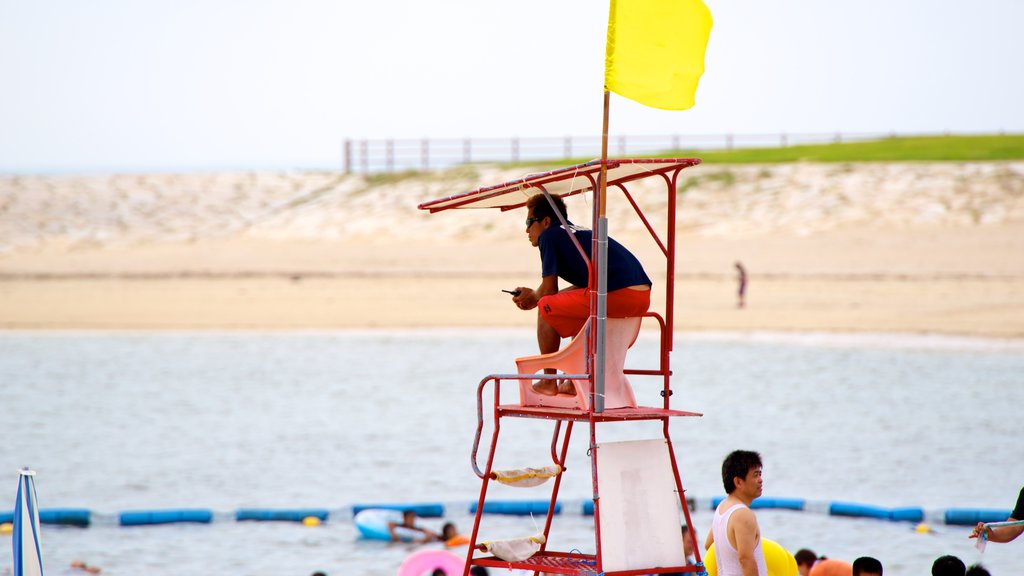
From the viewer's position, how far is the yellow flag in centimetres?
530

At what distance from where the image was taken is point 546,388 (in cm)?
559

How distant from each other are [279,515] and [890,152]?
3610 centimetres

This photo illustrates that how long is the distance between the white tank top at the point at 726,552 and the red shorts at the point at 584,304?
93 cm

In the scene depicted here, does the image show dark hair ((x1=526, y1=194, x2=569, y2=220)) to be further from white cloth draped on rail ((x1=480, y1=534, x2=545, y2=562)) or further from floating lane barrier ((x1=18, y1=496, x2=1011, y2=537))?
floating lane barrier ((x1=18, y1=496, x2=1011, y2=537))

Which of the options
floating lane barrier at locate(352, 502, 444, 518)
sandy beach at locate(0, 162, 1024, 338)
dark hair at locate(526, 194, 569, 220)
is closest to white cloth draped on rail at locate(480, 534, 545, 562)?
dark hair at locate(526, 194, 569, 220)

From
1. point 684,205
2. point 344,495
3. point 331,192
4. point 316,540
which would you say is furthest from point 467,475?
point 331,192

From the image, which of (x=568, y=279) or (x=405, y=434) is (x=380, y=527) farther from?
(x=568, y=279)

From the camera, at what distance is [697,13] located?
539cm

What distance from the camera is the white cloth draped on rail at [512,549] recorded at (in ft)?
18.5

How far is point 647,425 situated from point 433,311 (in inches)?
431

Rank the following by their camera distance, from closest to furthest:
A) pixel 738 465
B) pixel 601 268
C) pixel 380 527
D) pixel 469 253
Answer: pixel 601 268 < pixel 738 465 < pixel 380 527 < pixel 469 253

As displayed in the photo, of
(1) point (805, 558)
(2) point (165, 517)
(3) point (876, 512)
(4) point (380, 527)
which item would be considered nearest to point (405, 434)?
(2) point (165, 517)

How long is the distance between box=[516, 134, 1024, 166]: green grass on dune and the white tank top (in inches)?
1420

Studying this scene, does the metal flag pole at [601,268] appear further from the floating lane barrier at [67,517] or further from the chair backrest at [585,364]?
the floating lane barrier at [67,517]
